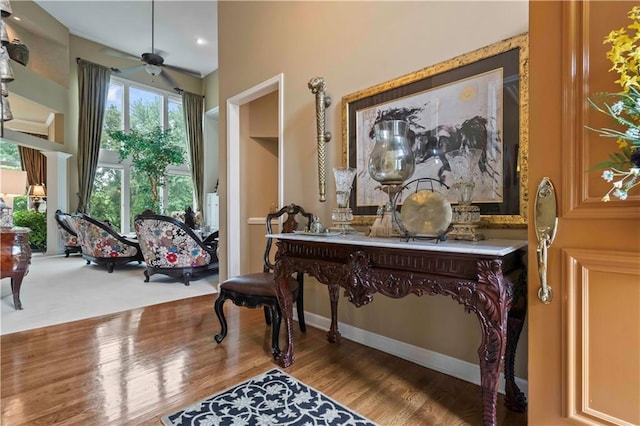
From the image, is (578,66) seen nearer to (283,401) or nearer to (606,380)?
(606,380)

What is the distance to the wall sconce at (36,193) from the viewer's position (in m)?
7.68

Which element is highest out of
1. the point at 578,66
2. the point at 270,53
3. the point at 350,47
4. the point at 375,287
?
the point at 270,53

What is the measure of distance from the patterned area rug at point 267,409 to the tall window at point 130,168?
291 inches

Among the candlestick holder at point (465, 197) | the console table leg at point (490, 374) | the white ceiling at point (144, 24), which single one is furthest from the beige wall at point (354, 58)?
the white ceiling at point (144, 24)

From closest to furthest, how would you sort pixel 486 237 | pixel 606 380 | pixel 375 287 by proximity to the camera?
1. pixel 606 380
2. pixel 375 287
3. pixel 486 237

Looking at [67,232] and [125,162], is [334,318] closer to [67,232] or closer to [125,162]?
[67,232]

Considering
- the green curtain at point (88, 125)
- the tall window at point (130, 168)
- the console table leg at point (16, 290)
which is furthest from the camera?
the tall window at point (130, 168)

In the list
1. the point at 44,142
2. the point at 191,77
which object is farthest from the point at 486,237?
the point at 191,77

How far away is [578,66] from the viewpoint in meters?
1.09

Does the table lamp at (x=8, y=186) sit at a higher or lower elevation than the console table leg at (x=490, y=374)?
higher

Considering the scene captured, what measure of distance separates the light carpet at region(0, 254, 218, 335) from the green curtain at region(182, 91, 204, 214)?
12.9 ft

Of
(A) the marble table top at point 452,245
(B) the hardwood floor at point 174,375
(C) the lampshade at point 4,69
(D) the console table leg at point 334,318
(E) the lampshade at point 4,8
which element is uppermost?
(E) the lampshade at point 4,8

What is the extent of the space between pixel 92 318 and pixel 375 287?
2.92m

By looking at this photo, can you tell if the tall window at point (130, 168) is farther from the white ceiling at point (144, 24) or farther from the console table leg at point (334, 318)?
the console table leg at point (334, 318)
